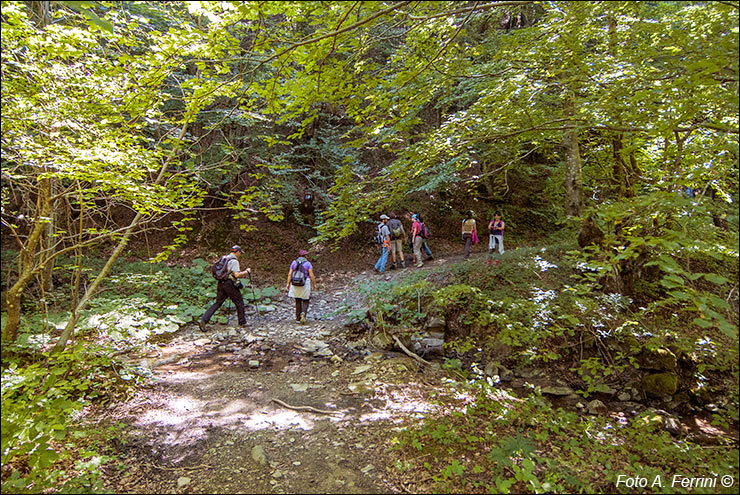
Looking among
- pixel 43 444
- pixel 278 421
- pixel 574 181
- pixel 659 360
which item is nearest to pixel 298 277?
pixel 278 421

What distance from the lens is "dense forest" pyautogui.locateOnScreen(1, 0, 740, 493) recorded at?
312 cm

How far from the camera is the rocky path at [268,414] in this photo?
3203mm

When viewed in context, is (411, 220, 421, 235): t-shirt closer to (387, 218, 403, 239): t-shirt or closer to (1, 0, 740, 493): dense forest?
(387, 218, 403, 239): t-shirt

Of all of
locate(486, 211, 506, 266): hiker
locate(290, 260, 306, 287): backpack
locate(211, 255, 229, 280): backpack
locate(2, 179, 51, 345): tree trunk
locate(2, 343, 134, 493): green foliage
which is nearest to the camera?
locate(2, 343, 134, 493): green foliage

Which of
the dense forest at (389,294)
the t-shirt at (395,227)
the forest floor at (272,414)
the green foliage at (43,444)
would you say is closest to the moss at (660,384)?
the dense forest at (389,294)

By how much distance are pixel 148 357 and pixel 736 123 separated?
805 centimetres

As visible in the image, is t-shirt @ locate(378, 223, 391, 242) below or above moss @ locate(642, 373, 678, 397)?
above

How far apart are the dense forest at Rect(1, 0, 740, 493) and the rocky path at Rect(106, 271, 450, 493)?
36 mm

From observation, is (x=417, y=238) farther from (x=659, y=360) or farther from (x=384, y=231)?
(x=659, y=360)

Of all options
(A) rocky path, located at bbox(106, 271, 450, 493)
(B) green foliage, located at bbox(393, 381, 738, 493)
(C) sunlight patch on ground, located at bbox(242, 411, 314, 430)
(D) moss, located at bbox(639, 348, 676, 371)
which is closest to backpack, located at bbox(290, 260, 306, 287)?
(A) rocky path, located at bbox(106, 271, 450, 493)

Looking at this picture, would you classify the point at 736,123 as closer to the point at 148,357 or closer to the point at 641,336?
the point at 641,336

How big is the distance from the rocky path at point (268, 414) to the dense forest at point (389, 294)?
36mm

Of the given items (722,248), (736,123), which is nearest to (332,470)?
(722,248)

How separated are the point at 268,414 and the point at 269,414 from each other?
1cm
